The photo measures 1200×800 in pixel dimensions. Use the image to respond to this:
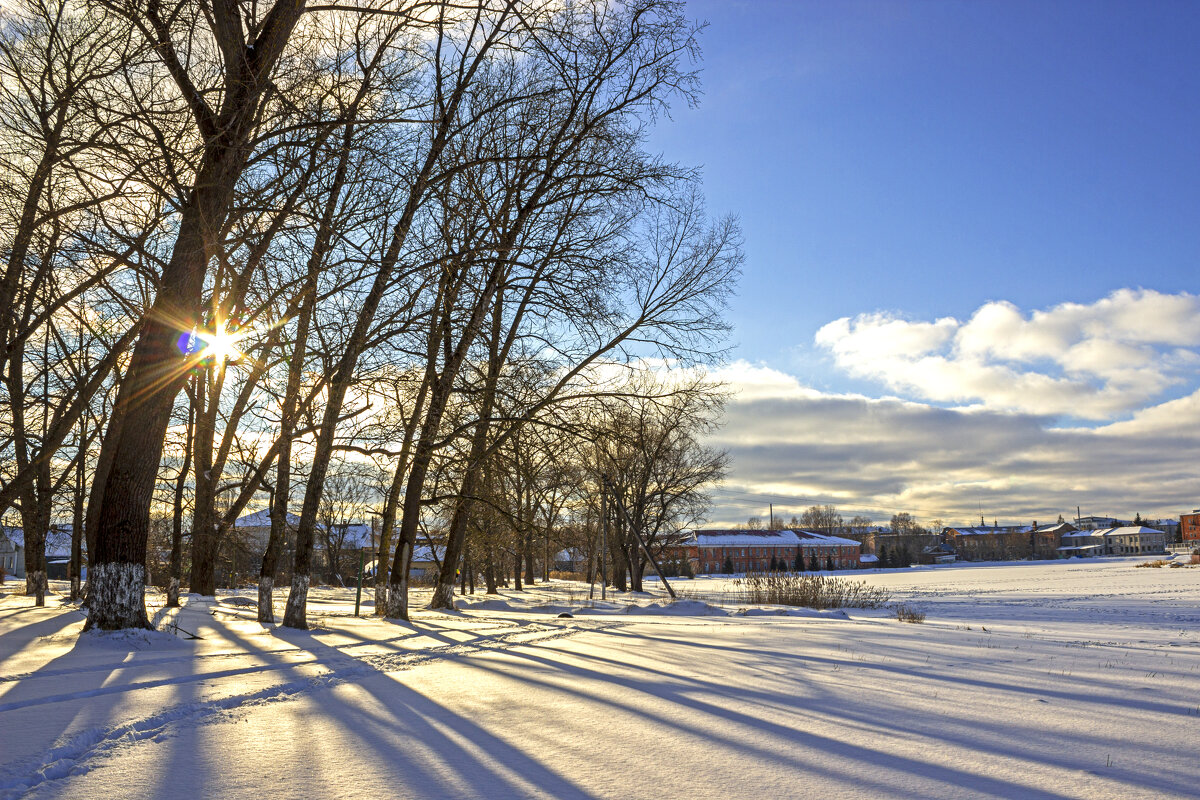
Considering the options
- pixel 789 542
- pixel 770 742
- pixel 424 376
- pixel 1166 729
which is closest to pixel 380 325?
pixel 424 376

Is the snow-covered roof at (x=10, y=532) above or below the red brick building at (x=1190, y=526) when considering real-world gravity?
above

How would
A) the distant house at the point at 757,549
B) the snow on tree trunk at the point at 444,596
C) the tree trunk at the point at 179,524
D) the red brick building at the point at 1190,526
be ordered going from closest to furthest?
1. the tree trunk at the point at 179,524
2. the snow on tree trunk at the point at 444,596
3. the distant house at the point at 757,549
4. the red brick building at the point at 1190,526

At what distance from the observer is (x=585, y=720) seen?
5098 millimetres

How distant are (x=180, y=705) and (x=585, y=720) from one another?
9.17ft

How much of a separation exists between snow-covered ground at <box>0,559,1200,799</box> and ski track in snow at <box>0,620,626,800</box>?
0.07ft

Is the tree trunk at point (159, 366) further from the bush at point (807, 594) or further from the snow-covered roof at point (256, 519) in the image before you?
the bush at point (807, 594)

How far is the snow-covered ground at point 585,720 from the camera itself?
12.1 feet

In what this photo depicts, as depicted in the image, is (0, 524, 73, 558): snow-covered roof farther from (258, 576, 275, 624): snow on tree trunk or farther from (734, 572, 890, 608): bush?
(734, 572, 890, 608): bush

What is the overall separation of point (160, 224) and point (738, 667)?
9059 millimetres

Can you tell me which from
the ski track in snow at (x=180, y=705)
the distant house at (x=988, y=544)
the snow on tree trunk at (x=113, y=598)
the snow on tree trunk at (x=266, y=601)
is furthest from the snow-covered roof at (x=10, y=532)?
the distant house at (x=988, y=544)

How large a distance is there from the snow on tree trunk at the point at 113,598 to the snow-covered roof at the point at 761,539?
114 m

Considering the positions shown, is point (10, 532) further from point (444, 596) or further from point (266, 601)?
point (266, 601)

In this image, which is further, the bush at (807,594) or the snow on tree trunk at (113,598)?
the bush at (807,594)

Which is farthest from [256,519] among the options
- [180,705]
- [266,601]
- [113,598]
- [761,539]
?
[761,539]
